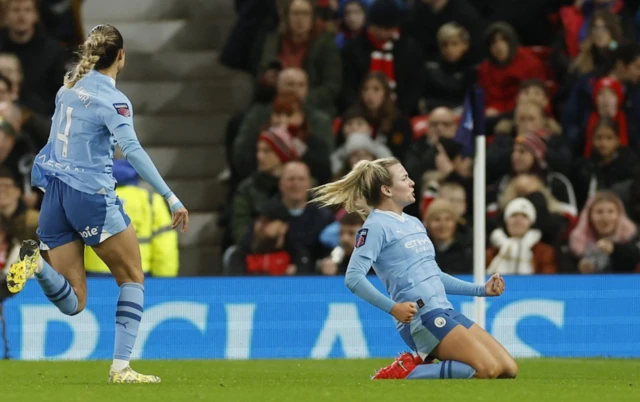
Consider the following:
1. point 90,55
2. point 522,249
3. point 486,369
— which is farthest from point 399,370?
point 522,249

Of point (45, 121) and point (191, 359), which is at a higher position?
point (45, 121)

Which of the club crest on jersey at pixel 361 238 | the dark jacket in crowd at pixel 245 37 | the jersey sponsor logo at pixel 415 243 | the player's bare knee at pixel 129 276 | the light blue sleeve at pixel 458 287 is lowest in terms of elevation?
the light blue sleeve at pixel 458 287

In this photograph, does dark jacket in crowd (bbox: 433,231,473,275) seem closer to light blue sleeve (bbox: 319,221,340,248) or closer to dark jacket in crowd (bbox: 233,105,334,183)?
light blue sleeve (bbox: 319,221,340,248)

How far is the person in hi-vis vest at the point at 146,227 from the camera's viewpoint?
12.9m

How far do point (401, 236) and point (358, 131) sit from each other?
19.7 ft

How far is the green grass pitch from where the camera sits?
7.65 meters

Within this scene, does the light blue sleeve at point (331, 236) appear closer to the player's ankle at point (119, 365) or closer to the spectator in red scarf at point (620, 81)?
the spectator in red scarf at point (620, 81)

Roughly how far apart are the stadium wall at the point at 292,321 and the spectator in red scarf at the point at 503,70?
336 cm

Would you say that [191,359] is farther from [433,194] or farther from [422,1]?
[422,1]

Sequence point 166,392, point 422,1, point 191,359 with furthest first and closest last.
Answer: point 422,1 < point 191,359 < point 166,392

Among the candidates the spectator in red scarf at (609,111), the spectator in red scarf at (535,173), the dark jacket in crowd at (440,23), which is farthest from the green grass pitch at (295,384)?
the dark jacket in crowd at (440,23)

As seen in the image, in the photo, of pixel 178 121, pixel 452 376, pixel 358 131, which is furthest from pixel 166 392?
pixel 178 121

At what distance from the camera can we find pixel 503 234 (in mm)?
13672

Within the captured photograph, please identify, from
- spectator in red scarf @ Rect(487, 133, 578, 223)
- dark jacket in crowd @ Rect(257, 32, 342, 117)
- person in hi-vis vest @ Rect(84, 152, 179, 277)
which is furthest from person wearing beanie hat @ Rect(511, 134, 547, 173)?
person in hi-vis vest @ Rect(84, 152, 179, 277)
